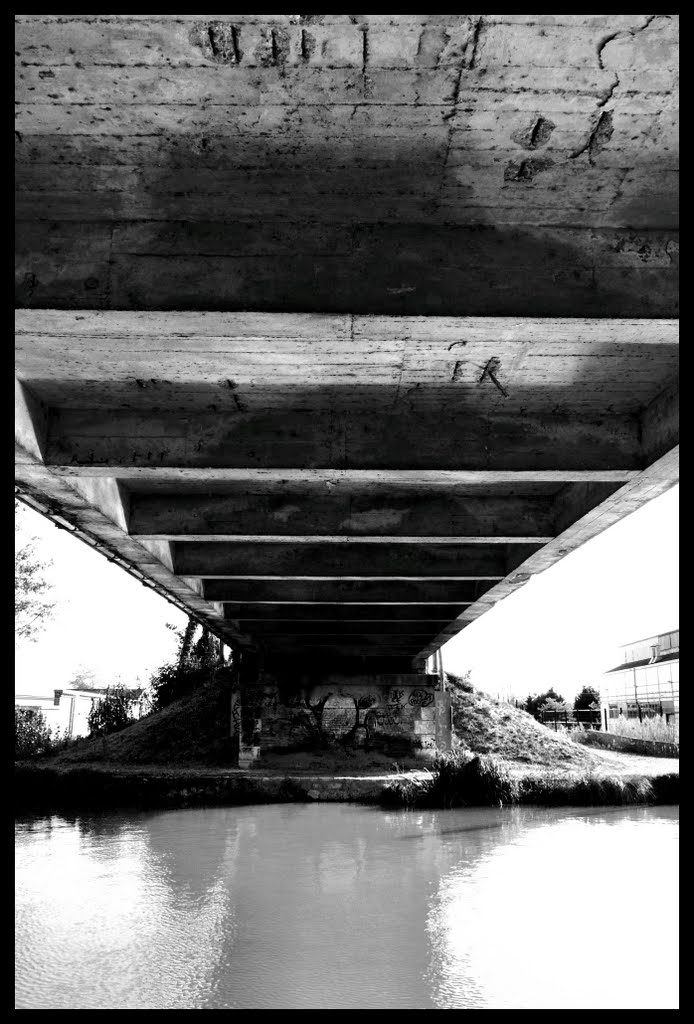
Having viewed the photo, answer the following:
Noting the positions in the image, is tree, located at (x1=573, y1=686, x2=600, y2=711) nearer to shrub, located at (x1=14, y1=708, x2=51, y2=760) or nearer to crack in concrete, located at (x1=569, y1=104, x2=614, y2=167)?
shrub, located at (x1=14, y1=708, x2=51, y2=760)

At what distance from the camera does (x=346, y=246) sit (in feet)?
12.6

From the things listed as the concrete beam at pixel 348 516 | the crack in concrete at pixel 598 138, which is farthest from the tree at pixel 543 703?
the crack in concrete at pixel 598 138

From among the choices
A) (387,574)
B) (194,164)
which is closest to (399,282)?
(194,164)

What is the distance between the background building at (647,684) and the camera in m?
37.1

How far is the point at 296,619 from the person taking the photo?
14164mm

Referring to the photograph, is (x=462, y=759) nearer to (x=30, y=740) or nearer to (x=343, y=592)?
(x=343, y=592)

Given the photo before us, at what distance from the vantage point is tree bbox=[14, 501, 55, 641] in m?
29.1

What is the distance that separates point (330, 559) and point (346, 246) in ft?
19.8

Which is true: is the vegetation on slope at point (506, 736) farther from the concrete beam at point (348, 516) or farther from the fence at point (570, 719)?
the concrete beam at point (348, 516)

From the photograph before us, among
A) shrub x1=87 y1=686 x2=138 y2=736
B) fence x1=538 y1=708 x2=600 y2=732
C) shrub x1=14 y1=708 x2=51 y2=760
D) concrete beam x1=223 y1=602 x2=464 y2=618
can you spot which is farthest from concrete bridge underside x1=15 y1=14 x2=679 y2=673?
fence x1=538 y1=708 x2=600 y2=732

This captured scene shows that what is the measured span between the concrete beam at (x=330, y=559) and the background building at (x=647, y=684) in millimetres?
25647

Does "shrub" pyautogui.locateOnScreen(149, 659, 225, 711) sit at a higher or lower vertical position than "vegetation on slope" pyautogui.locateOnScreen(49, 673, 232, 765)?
higher

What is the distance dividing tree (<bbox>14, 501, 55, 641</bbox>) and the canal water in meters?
16.0

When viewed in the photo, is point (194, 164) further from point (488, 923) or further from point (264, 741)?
point (264, 741)
